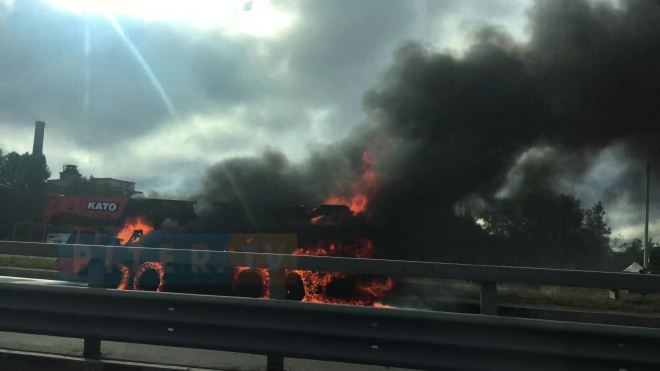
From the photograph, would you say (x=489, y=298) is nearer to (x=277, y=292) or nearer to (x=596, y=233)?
(x=277, y=292)

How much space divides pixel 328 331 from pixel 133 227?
10.6 m

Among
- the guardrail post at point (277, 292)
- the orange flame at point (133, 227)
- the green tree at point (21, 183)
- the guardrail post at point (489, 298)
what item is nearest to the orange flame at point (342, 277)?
the guardrail post at point (277, 292)

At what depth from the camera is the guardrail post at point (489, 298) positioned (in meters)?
3.55

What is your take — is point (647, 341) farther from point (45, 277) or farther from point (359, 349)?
point (45, 277)

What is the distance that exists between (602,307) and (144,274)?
11.3 m

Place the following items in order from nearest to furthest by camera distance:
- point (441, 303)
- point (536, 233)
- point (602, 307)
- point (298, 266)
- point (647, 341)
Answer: point (647, 341), point (298, 266), point (441, 303), point (602, 307), point (536, 233)

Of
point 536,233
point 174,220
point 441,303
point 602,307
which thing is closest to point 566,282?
point 441,303

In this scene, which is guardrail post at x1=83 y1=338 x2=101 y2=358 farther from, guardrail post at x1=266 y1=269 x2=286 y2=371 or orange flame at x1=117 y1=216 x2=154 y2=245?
orange flame at x1=117 y1=216 x2=154 y2=245

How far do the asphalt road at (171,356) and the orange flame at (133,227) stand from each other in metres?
7.51

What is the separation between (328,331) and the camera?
3580 millimetres

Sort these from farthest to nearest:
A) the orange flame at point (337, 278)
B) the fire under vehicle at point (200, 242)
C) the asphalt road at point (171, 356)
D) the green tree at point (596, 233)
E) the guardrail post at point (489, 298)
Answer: the green tree at point (596, 233)
the fire under vehicle at point (200, 242)
the orange flame at point (337, 278)
the asphalt road at point (171, 356)
the guardrail post at point (489, 298)

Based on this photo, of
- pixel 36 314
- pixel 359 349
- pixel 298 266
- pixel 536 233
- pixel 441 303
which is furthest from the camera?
pixel 536 233

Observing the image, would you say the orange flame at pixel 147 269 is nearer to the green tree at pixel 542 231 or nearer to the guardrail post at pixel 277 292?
the guardrail post at pixel 277 292

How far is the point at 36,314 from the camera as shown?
13.7 feet
